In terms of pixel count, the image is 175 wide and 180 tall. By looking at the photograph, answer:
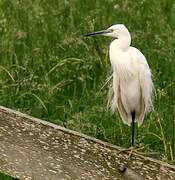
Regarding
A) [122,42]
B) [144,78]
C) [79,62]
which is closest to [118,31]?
[122,42]

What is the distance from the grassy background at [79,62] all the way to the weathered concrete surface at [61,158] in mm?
702

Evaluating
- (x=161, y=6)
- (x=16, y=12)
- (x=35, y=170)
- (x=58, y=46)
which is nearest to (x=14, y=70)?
(x=58, y=46)

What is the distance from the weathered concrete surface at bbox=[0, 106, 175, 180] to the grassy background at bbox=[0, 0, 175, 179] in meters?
0.70

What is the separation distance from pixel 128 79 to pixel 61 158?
1.09 m

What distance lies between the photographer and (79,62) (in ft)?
12.6

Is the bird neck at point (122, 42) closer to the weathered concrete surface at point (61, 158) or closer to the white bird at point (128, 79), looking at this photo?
the white bird at point (128, 79)

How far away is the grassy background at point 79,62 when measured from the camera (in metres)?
3.28

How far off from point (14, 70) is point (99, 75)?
1.79ft

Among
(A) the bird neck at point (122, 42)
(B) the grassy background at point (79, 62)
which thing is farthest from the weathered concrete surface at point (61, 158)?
(A) the bird neck at point (122, 42)

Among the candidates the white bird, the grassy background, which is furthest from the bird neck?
the grassy background

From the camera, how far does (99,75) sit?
3.92 m

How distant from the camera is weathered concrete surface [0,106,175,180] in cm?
200

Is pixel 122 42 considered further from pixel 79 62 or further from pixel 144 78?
pixel 79 62

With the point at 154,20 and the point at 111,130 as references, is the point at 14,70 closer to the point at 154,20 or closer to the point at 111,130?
the point at 111,130
